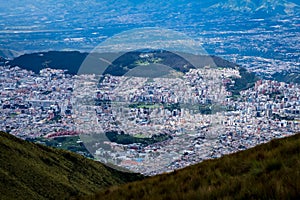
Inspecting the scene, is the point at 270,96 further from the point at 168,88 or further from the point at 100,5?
the point at 100,5

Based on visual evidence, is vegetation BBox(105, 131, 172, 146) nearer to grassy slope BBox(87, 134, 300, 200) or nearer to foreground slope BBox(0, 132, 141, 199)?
foreground slope BBox(0, 132, 141, 199)

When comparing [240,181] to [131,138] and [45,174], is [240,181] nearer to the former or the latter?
[45,174]

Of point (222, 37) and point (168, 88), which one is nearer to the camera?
point (168, 88)

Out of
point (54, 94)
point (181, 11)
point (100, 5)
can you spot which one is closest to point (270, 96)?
point (54, 94)

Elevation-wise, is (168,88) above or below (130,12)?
below

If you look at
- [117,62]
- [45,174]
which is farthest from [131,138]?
[117,62]

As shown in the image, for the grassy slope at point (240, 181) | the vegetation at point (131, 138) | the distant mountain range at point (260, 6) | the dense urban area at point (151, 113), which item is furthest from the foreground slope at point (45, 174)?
the distant mountain range at point (260, 6)

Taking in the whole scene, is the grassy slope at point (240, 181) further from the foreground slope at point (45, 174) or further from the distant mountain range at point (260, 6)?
the distant mountain range at point (260, 6)
